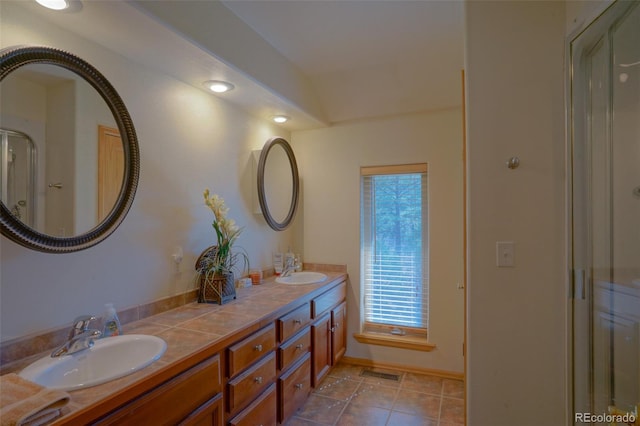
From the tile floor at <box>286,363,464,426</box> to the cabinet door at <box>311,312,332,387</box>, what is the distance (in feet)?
0.54

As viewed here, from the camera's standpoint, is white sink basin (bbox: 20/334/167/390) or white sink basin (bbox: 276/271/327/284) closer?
white sink basin (bbox: 20/334/167/390)

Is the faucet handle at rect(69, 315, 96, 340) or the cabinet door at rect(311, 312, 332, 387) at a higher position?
the faucet handle at rect(69, 315, 96, 340)

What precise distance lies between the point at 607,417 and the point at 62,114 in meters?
2.58

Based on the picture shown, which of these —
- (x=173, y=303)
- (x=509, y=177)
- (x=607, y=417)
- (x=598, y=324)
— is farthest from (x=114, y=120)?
(x=607, y=417)

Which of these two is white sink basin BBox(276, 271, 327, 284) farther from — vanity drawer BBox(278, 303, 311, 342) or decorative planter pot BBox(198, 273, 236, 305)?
decorative planter pot BBox(198, 273, 236, 305)

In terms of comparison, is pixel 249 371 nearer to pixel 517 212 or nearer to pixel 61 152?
pixel 61 152

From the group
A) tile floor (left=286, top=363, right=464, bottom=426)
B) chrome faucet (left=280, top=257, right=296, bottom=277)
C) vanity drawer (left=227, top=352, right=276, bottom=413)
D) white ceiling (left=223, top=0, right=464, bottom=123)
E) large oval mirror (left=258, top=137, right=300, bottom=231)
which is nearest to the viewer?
vanity drawer (left=227, top=352, right=276, bottom=413)

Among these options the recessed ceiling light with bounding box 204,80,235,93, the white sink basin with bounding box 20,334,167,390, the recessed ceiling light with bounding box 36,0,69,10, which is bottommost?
the white sink basin with bounding box 20,334,167,390

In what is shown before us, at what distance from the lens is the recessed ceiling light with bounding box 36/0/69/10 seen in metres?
1.24

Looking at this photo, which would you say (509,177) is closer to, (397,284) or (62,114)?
(397,284)

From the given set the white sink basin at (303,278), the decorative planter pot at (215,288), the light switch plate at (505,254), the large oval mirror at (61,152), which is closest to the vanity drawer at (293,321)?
the decorative planter pot at (215,288)

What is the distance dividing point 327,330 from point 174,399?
1.59 m

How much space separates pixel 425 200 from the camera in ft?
9.62

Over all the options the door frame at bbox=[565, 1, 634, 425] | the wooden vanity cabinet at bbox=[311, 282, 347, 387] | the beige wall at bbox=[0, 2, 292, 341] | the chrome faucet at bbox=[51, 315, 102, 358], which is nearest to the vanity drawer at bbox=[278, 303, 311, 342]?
the wooden vanity cabinet at bbox=[311, 282, 347, 387]
